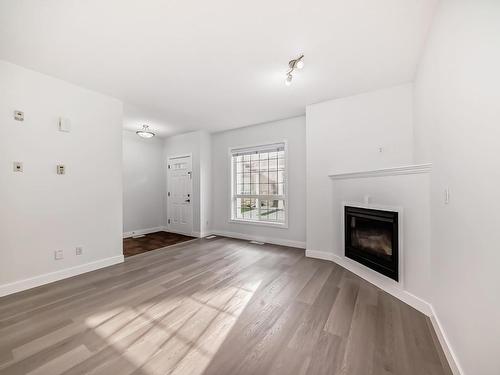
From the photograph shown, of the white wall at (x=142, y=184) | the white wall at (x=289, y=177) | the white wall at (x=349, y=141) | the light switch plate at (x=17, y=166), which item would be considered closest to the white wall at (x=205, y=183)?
the white wall at (x=289, y=177)

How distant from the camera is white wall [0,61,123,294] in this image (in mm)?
2494

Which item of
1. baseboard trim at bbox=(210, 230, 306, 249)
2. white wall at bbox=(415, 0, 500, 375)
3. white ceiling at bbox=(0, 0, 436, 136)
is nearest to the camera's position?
white wall at bbox=(415, 0, 500, 375)

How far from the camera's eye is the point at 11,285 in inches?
97.3

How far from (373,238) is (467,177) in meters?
1.65

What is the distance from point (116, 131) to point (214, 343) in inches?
138

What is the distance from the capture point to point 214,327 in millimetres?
1854

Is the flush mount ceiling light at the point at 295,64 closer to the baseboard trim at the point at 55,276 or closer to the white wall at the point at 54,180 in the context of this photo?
the white wall at the point at 54,180

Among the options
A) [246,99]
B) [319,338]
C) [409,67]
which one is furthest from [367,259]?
[246,99]

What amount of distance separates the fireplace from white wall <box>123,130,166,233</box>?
513 cm

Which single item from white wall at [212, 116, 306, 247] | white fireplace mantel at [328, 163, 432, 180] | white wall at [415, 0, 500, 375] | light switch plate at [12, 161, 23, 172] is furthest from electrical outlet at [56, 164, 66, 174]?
white wall at [415, 0, 500, 375]

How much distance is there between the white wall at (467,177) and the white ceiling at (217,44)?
1.91 ft

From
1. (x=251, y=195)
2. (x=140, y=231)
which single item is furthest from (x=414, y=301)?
(x=140, y=231)

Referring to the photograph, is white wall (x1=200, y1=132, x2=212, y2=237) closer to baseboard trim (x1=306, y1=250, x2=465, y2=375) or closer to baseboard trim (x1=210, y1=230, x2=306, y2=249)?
baseboard trim (x1=210, y1=230, x2=306, y2=249)

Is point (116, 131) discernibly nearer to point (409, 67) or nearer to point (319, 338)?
point (319, 338)
